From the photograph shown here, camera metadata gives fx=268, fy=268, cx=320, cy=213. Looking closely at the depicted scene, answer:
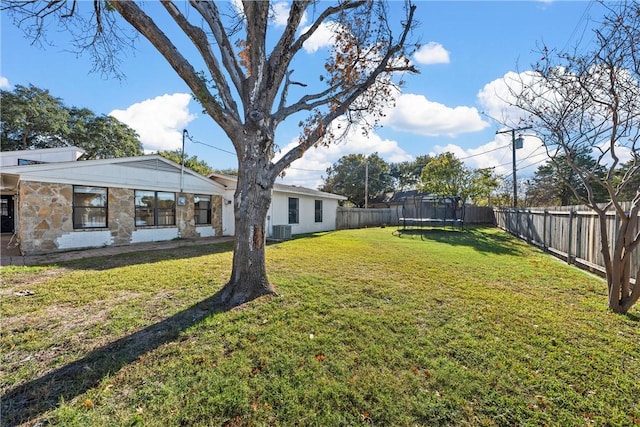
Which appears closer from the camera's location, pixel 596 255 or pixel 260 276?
pixel 260 276

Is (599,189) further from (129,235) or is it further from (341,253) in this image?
(129,235)

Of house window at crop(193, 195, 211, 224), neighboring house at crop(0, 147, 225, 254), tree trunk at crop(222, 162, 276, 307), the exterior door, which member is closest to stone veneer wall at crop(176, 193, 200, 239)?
neighboring house at crop(0, 147, 225, 254)

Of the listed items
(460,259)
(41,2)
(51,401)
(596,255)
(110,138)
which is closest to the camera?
(51,401)

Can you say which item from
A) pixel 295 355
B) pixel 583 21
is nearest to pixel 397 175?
pixel 583 21

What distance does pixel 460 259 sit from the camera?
7488 mm

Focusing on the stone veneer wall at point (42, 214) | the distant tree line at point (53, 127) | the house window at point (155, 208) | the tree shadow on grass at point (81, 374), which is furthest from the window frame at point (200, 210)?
the distant tree line at point (53, 127)

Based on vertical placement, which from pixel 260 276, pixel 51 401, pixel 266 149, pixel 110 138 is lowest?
pixel 51 401

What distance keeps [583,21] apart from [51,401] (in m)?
7.30

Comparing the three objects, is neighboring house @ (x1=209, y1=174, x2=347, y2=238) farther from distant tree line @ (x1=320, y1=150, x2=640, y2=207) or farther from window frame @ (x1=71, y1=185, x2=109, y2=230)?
distant tree line @ (x1=320, y1=150, x2=640, y2=207)

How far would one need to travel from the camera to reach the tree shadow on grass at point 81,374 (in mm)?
1961

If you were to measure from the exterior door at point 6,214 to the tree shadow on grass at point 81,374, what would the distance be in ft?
57.2

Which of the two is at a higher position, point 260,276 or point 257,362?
point 260,276

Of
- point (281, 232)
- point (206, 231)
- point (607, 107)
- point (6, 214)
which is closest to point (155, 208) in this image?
point (206, 231)

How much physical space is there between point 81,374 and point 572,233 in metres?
9.50
